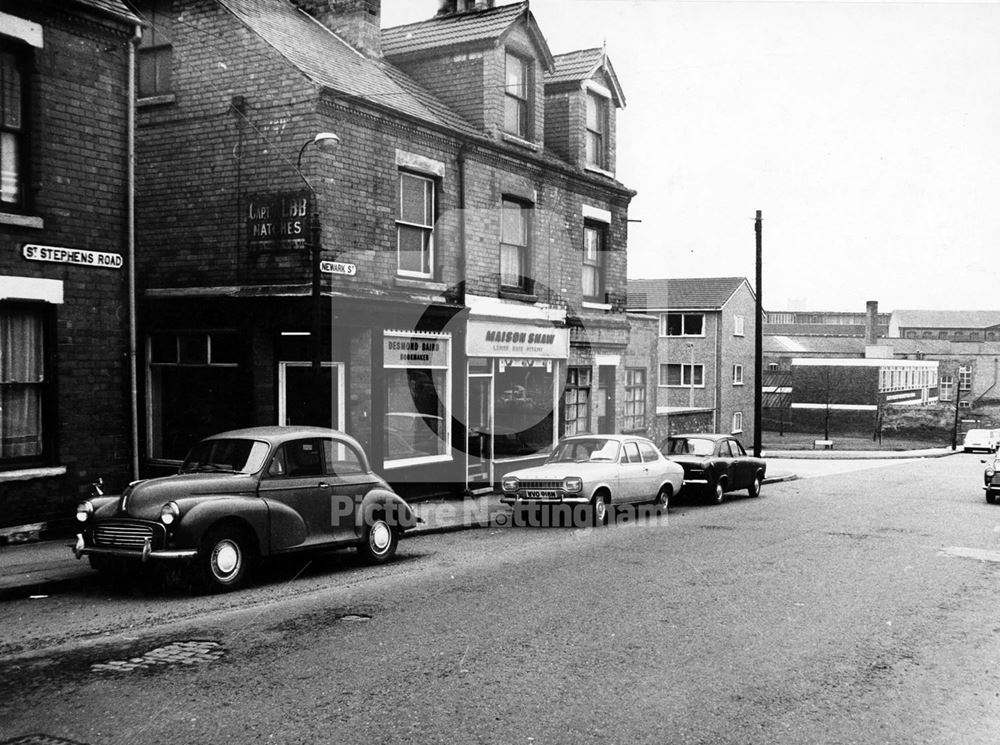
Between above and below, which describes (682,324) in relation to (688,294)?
below

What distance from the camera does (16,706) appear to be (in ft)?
20.3

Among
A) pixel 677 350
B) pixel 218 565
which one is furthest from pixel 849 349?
pixel 218 565

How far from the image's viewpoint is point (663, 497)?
18.0 meters

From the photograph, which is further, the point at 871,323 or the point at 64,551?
the point at 871,323

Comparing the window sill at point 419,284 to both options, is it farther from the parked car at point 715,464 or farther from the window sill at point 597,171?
the window sill at point 597,171

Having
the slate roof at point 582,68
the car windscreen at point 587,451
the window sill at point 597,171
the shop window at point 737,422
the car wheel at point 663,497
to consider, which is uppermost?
the slate roof at point 582,68

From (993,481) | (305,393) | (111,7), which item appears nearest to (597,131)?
(305,393)

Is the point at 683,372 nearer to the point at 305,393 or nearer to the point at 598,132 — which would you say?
the point at 598,132

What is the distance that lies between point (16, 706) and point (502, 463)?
595 inches

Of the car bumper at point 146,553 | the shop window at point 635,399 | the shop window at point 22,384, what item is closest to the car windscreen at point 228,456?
the car bumper at point 146,553

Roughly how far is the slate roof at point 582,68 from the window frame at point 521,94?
119 cm

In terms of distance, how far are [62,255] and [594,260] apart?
14230mm

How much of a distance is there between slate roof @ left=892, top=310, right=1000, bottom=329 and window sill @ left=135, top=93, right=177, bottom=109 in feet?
382

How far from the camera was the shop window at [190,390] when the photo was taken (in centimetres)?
1609
